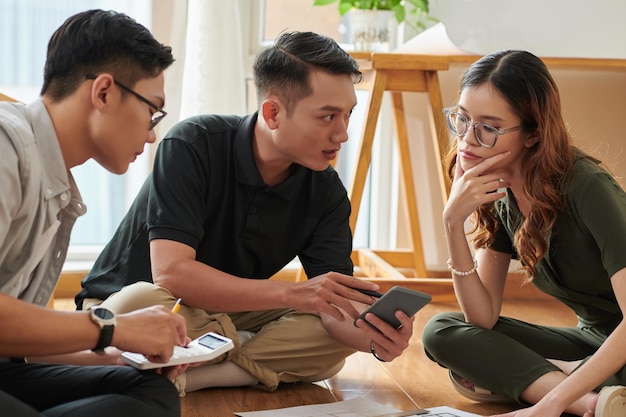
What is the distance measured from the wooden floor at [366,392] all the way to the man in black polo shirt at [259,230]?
0.04 metres

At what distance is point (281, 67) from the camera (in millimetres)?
1927

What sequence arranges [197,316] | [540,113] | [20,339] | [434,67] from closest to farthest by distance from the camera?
1. [20,339]
2. [540,113]
3. [197,316]
4. [434,67]

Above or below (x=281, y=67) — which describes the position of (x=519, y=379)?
below

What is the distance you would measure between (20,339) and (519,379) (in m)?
1.06

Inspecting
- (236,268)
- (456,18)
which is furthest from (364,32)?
(236,268)

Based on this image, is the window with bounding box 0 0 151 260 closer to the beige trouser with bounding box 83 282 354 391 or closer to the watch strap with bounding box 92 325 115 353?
the beige trouser with bounding box 83 282 354 391

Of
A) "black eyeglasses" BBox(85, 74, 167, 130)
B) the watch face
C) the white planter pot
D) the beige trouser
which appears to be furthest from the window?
the watch face

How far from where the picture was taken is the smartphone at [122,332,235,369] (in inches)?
52.3

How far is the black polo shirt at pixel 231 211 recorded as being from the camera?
6.23 ft

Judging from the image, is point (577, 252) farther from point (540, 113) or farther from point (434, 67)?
point (434, 67)

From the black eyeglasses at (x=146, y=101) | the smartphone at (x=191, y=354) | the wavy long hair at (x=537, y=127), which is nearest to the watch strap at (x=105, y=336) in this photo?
the smartphone at (x=191, y=354)

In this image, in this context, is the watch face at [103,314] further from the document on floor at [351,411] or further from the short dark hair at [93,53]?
the document on floor at [351,411]

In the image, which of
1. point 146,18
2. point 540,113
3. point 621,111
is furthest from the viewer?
point 621,111

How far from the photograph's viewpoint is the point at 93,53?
52.7 inches
